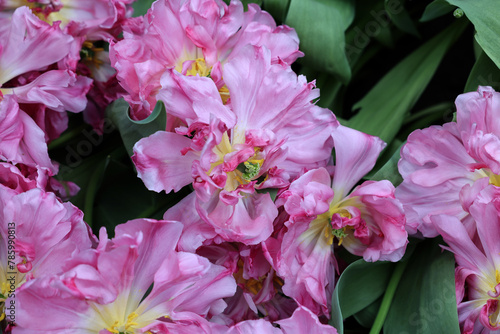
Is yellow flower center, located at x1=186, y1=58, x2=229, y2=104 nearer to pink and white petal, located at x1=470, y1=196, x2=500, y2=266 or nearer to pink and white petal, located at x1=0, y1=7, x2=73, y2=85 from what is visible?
pink and white petal, located at x1=0, y1=7, x2=73, y2=85

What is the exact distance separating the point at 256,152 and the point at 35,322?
0.74 ft

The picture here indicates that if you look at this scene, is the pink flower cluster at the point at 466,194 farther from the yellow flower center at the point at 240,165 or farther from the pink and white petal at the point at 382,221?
the yellow flower center at the point at 240,165

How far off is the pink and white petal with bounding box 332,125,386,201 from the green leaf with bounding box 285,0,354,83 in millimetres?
135

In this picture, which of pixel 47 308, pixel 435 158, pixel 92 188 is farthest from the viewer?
pixel 92 188

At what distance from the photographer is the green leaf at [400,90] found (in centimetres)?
73

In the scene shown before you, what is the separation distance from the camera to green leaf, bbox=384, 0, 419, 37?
0.72m

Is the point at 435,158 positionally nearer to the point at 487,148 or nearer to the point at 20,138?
the point at 487,148

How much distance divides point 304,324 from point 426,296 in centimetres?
14

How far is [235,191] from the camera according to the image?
53 centimetres

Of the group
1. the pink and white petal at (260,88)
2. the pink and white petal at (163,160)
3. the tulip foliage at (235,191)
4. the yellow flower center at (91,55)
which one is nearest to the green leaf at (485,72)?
the tulip foliage at (235,191)

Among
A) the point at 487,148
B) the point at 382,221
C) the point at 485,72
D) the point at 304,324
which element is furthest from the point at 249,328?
the point at 485,72

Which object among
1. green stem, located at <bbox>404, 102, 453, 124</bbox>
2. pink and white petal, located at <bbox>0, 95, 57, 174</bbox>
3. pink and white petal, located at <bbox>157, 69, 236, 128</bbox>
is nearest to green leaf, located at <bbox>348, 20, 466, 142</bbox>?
green stem, located at <bbox>404, 102, 453, 124</bbox>

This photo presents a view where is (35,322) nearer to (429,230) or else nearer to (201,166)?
(201,166)

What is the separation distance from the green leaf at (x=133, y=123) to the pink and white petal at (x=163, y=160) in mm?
16
